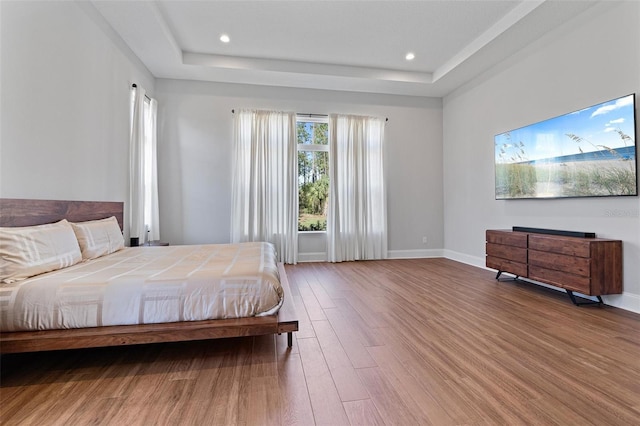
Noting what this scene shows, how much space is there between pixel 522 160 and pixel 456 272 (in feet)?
5.81

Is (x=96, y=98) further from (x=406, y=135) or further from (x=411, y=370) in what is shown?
(x=406, y=135)

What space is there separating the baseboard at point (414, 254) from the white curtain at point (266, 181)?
6.10 ft

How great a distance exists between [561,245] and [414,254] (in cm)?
273

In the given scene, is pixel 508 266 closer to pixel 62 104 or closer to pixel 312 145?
pixel 312 145

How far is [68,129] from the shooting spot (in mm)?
2645

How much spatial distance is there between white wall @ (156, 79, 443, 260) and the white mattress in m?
Answer: 2.76

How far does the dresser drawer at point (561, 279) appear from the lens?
2740mm

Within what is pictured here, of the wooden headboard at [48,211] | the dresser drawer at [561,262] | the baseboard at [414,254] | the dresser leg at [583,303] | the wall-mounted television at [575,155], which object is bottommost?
the dresser leg at [583,303]

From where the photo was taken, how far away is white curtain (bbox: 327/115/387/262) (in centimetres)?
521

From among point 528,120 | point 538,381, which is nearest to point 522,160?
point 528,120

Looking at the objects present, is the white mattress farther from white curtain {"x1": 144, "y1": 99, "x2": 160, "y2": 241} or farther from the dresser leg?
the dresser leg

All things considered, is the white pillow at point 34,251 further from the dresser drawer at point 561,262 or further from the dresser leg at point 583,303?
the dresser leg at point 583,303

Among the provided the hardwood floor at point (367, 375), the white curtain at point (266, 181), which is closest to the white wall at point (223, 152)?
the white curtain at point (266, 181)

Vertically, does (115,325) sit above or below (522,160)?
below
